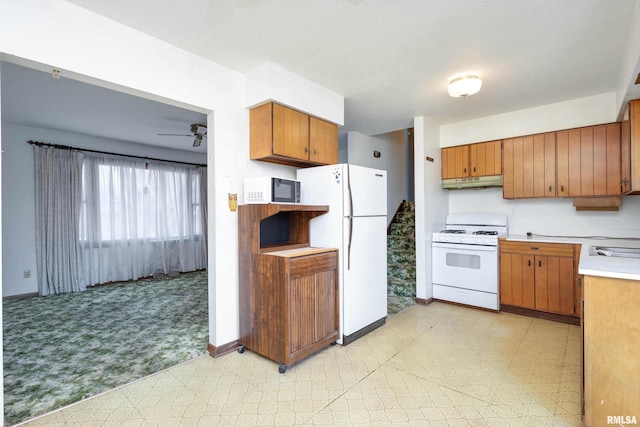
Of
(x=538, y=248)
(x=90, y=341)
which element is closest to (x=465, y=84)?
(x=538, y=248)

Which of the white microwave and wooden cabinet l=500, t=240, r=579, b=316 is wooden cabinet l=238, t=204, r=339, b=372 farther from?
wooden cabinet l=500, t=240, r=579, b=316

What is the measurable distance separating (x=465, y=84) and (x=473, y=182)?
183cm

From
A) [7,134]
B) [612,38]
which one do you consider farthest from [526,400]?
[7,134]

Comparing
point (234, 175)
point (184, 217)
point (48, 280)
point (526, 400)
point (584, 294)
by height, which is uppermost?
point (234, 175)

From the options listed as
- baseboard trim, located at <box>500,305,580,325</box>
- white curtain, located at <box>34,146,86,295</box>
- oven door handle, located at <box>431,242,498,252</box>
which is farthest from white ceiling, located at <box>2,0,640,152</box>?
white curtain, located at <box>34,146,86,295</box>

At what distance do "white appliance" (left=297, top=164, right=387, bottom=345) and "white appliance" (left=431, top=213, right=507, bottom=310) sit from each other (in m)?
1.24

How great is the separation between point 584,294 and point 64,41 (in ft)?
11.2

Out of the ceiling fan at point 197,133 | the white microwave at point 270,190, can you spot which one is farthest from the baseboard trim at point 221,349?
the ceiling fan at point 197,133

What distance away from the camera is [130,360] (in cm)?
261

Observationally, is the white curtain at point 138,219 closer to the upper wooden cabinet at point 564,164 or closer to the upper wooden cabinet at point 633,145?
the upper wooden cabinet at point 564,164

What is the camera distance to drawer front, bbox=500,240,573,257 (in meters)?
3.35

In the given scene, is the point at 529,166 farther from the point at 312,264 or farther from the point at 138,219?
the point at 138,219

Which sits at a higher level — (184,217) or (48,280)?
(184,217)

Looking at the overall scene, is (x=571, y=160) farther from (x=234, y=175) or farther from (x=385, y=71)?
(x=234, y=175)
